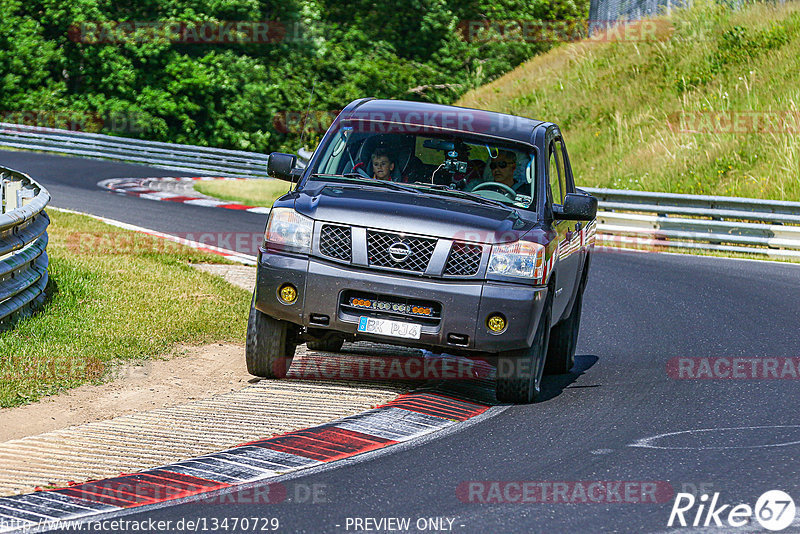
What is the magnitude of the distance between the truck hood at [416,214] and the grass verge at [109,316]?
81.9 inches

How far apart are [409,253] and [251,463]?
6.91ft

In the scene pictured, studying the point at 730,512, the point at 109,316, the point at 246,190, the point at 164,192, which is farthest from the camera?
the point at 246,190

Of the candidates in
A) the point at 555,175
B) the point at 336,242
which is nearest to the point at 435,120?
the point at 555,175

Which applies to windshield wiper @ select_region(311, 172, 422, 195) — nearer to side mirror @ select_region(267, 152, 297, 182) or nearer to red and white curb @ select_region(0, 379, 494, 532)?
side mirror @ select_region(267, 152, 297, 182)

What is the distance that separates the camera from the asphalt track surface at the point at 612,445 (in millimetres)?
5582

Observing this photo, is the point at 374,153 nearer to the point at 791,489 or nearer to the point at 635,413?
the point at 635,413

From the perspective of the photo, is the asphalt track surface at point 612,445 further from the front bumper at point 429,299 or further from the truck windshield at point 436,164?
the truck windshield at point 436,164

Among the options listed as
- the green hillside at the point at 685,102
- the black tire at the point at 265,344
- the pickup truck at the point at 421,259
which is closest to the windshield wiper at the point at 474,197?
the pickup truck at the point at 421,259

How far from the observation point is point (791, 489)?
6117 mm

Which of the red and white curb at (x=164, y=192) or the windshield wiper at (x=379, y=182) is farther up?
the windshield wiper at (x=379, y=182)

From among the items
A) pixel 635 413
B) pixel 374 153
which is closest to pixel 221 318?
pixel 374 153

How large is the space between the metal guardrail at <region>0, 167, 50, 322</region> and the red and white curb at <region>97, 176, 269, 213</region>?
12339 mm

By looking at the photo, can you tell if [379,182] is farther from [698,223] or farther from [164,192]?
[164,192]

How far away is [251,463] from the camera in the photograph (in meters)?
6.39
